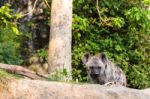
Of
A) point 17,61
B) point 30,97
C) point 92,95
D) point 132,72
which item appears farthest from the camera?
point 132,72

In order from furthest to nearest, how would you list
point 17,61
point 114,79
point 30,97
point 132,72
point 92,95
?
1. point 132,72
2. point 17,61
3. point 114,79
4. point 92,95
5. point 30,97

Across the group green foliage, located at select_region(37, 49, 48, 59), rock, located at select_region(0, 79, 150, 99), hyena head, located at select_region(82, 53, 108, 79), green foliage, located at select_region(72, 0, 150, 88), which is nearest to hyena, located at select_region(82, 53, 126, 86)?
hyena head, located at select_region(82, 53, 108, 79)

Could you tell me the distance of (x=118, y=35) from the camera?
Answer: 572 inches

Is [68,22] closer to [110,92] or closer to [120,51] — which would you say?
[120,51]

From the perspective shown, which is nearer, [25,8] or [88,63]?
[88,63]

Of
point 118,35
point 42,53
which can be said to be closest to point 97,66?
point 42,53

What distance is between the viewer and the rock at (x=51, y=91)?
17.9 ft

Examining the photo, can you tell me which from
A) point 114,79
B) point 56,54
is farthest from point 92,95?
point 56,54

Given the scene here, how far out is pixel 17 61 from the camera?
457 inches

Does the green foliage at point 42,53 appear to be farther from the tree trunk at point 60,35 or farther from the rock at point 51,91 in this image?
the rock at point 51,91

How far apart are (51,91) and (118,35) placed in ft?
29.9

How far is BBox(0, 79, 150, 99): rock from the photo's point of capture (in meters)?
5.45

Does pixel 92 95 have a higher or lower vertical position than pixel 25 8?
lower

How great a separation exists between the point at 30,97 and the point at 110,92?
3.84 ft
